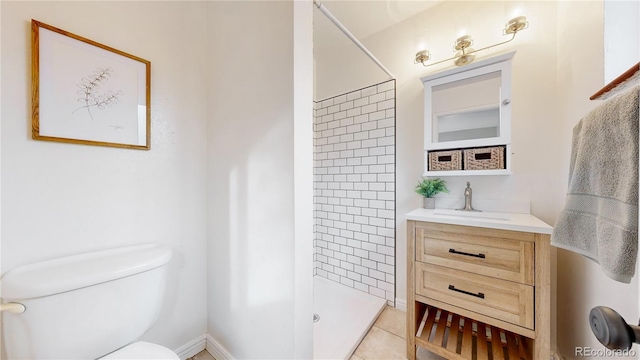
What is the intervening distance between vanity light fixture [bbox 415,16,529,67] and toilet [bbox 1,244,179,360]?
212cm

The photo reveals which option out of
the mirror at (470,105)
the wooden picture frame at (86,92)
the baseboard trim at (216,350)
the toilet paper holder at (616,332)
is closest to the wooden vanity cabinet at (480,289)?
the mirror at (470,105)

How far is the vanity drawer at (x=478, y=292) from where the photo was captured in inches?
40.6

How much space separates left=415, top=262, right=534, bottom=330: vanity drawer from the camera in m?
1.03

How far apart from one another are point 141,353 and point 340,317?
1306 mm

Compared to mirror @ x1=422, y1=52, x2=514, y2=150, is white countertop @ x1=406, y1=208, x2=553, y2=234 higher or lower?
lower

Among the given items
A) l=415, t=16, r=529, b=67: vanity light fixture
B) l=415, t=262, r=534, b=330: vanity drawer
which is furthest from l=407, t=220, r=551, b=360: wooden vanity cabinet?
l=415, t=16, r=529, b=67: vanity light fixture

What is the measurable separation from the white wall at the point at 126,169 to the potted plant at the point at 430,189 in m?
1.52

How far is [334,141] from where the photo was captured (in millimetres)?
2262

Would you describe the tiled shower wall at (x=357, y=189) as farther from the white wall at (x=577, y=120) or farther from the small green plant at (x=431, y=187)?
the white wall at (x=577, y=120)

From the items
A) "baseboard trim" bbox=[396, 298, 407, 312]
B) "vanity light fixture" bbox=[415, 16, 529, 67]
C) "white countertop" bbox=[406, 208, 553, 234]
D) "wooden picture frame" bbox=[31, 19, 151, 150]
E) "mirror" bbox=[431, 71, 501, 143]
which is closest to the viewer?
"wooden picture frame" bbox=[31, 19, 151, 150]

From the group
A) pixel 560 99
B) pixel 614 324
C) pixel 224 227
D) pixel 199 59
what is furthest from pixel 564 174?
pixel 199 59

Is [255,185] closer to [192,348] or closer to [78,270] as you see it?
[78,270]

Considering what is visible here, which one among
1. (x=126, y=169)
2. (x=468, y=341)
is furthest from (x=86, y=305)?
(x=468, y=341)

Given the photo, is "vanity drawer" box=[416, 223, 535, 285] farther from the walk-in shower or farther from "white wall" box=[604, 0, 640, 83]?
"white wall" box=[604, 0, 640, 83]
